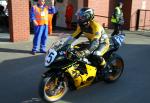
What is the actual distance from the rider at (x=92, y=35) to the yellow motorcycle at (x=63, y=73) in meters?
0.20

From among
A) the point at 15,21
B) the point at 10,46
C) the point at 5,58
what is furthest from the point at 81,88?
the point at 15,21

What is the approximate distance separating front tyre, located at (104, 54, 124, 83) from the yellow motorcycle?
1.25ft

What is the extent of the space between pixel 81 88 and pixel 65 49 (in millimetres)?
1345

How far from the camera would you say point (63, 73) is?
6.30m

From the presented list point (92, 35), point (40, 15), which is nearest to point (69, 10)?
point (40, 15)

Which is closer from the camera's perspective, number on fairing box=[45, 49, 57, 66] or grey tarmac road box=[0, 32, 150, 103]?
number on fairing box=[45, 49, 57, 66]

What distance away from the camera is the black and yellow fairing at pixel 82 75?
641 cm

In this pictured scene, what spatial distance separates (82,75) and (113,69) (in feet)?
4.56

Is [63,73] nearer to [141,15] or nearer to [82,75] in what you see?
[82,75]

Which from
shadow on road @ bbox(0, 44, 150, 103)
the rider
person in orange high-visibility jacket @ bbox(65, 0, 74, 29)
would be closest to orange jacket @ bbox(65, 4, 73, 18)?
person in orange high-visibility jacket @ bbox(65, 0, 74, 29)

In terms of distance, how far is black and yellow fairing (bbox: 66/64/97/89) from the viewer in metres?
6.41

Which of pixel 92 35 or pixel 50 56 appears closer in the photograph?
pixel 50 56

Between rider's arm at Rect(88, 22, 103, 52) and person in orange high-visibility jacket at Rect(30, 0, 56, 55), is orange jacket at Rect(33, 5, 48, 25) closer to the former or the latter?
person in orange high-visibility jacket at Rect(30, 0, 56, 55)

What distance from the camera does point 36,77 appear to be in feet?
26.5
